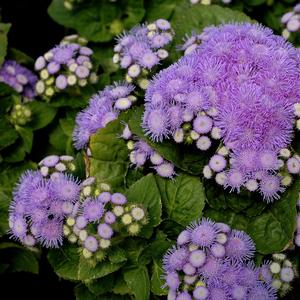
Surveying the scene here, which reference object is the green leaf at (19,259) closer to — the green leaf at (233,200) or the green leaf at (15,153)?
the green leaf at (15,153)

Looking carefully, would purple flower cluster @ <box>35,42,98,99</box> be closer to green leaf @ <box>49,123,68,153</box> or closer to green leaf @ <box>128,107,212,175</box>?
green leaf @ <box>49,123,68,153</box>

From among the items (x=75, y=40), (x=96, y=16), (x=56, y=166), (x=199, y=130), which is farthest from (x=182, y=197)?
(x=96, y=16)

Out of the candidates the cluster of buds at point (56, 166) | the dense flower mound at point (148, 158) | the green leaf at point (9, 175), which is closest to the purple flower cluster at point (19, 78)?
the green leaf at point (9, 175)

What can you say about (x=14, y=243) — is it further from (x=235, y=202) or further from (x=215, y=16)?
(x=215, y=16)

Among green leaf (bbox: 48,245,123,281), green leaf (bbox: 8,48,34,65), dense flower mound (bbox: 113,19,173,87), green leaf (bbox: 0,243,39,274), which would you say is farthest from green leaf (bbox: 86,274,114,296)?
green leaf (bbox: 8,48,34,65)

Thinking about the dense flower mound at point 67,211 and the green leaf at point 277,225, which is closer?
the dense flower mound at point 67,211
